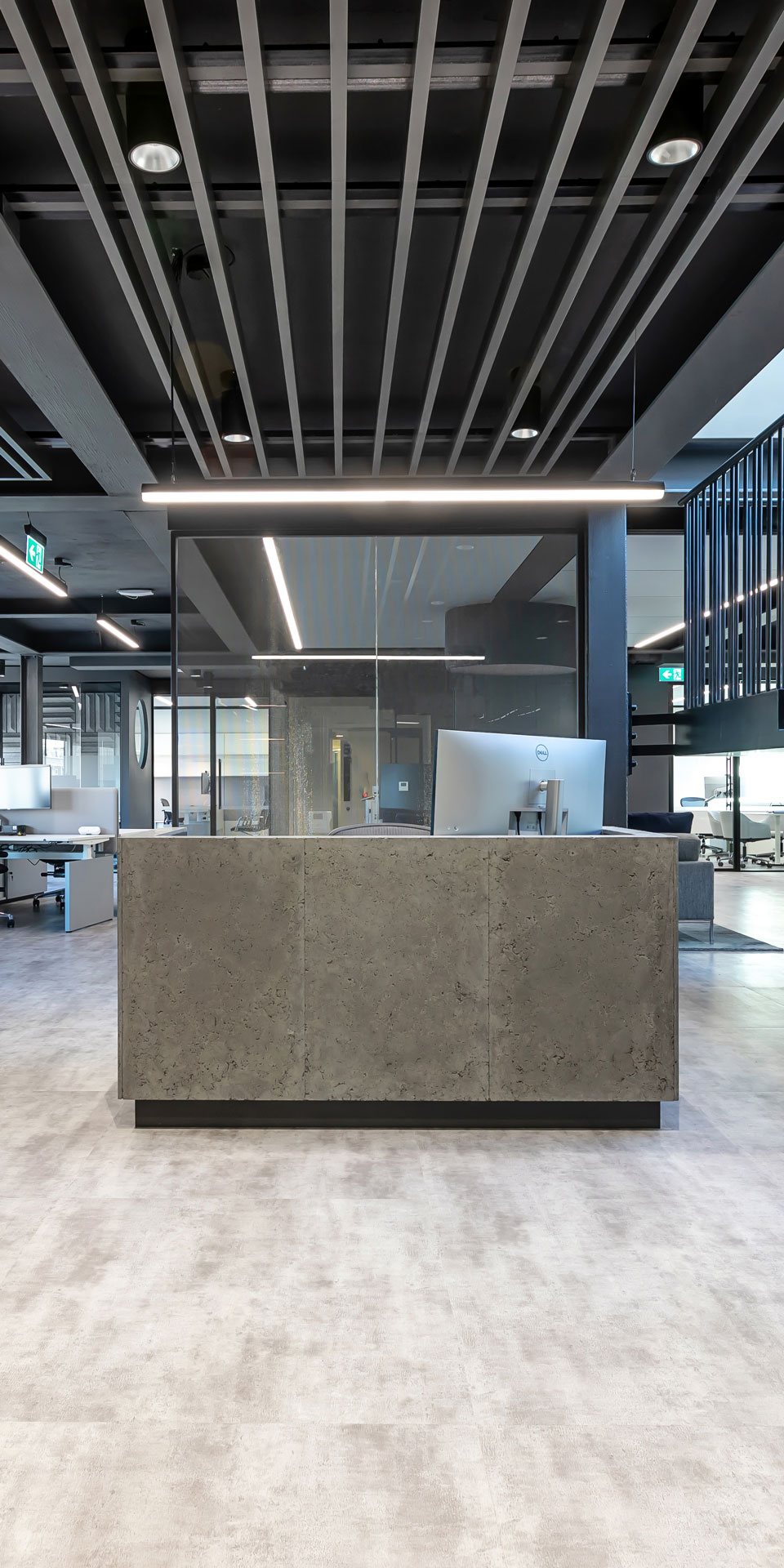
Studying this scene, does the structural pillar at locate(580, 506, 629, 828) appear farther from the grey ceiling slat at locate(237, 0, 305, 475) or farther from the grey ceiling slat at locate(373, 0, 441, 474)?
the grey ceiling slat at locate(237, 0, 305, 475)

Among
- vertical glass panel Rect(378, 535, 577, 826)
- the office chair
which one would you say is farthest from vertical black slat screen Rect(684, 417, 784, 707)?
the office chair

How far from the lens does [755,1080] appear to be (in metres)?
3.87

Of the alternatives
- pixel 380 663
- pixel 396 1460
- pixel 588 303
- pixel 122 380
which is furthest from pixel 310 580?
pixel 396 1460

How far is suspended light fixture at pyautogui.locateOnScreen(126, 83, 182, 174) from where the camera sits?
3078mm

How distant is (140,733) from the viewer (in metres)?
16.5

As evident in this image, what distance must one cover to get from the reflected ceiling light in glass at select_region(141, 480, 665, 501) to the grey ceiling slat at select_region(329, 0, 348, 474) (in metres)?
0.55

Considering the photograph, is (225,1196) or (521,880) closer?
(225,1196)

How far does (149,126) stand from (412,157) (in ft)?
2.83

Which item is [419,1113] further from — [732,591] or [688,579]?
[688,579]

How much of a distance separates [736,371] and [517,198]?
174 cm

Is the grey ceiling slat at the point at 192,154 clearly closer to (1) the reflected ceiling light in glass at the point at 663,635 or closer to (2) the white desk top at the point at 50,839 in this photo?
(2) the white desk top at the point at 50,839

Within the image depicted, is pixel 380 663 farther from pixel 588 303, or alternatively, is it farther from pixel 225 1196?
pixel 225 1196

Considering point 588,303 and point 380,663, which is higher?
point 588,303

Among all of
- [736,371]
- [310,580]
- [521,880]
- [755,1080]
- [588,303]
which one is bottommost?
[755,1080]
